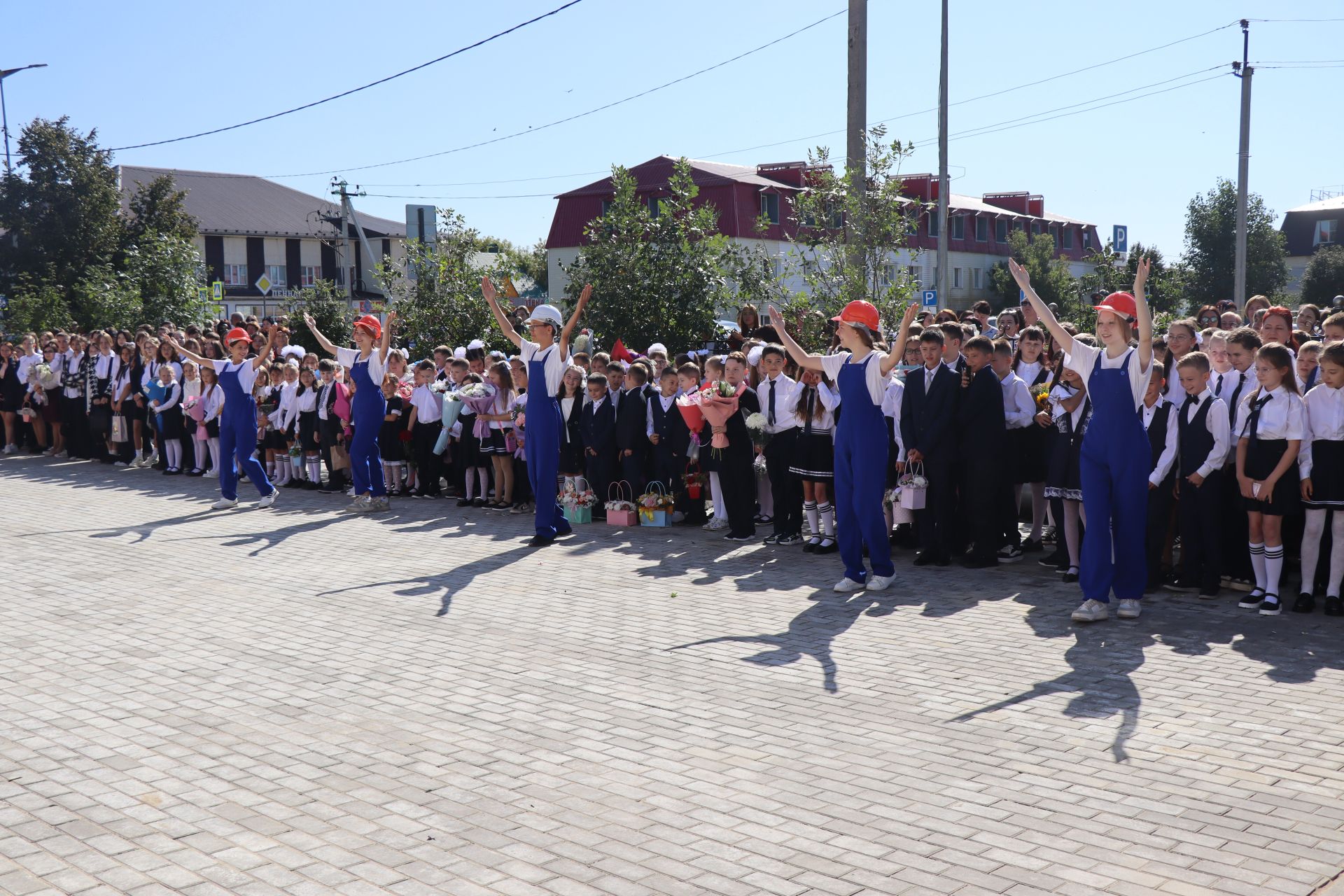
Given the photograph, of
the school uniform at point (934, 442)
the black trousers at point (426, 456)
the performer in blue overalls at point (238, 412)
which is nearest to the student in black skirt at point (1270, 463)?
the school uniform at point (934, 442)

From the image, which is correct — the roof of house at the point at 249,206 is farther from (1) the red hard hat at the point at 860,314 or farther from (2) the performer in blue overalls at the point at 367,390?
(1) the red hard hat at the point at 860,314

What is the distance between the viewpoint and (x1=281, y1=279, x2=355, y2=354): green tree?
92.1ft

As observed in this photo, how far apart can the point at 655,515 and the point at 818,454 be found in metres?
2.40

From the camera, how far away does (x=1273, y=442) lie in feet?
27.8

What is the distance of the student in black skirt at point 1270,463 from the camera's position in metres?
8.37

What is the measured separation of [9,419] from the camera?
22.4 m

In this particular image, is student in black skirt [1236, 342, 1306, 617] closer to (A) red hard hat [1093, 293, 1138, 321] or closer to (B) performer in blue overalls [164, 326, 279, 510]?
(A) red hard hat [1093, 293, 1138, 321]

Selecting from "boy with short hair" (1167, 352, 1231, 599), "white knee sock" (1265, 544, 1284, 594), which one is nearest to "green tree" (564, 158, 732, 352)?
"boy with short hair" (1167, 352, 1231, 599)

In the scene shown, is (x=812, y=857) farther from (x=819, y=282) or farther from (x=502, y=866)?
(x=819, y=282)

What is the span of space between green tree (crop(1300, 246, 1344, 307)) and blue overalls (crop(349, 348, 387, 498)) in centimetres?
5544

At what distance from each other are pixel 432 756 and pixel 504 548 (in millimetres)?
6040

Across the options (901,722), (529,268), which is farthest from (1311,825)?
(529,268)

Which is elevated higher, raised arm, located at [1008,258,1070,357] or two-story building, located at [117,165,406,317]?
two-story building, located at [117,165,406,317]

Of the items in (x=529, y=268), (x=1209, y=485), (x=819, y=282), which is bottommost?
(x=1209, y=485)
